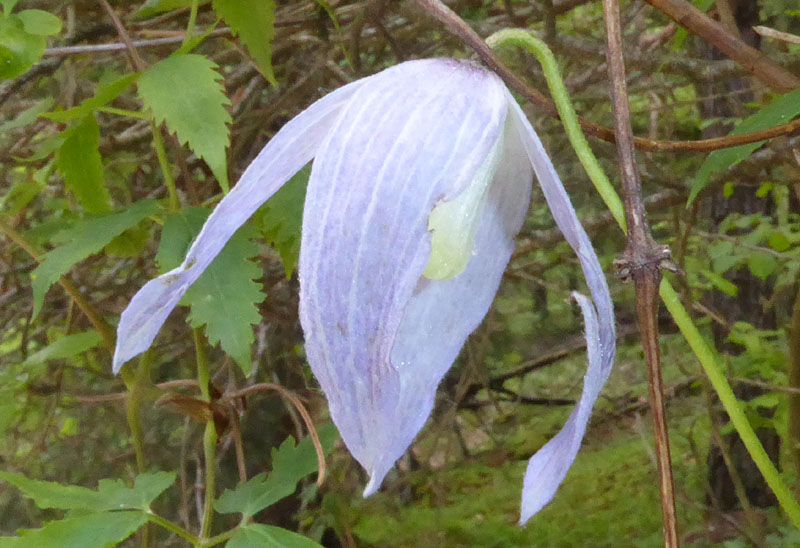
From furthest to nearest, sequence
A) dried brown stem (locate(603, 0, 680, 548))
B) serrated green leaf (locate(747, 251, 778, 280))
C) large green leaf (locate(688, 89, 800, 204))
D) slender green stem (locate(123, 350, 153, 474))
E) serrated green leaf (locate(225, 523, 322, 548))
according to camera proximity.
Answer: serrated green leaf (locate(747, 251, 778, 280)) < slender green stem (locate(123, 350, 153, 474)) < serrated green leaf (locate(225, 523, 322, 548)) < large green leaf (locate(688, 89, 800, 204)) < dried brown stem (locate(603, 0, 680, 548))

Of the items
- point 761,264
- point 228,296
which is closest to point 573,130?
point 228,296

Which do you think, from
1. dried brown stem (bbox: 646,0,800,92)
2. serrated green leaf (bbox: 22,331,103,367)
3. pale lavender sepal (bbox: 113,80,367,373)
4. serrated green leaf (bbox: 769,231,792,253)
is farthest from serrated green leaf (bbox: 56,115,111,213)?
serrated green leaf (bbox: 769,231,792,253)

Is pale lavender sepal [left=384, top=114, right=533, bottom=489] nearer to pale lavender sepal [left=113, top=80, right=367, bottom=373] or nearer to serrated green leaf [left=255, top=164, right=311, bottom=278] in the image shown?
pale lavender sepal [left=113, top=80, right=367, bottom=373]

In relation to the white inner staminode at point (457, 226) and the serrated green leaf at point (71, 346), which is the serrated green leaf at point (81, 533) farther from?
the white inner staminode at point (457, 226)

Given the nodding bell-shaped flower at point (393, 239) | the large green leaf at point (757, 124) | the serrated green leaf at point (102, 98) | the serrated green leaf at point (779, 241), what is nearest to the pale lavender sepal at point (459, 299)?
the nodding bell-shaped flower at point (393, 239)

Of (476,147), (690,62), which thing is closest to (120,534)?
(476,147)

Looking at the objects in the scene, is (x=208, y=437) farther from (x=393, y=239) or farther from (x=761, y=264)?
(x=761, y=264)

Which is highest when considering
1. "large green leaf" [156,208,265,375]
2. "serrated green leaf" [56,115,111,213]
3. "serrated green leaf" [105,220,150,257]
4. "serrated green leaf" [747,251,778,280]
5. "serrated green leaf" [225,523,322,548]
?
"serrated green leaf" [56,115,111,213]
